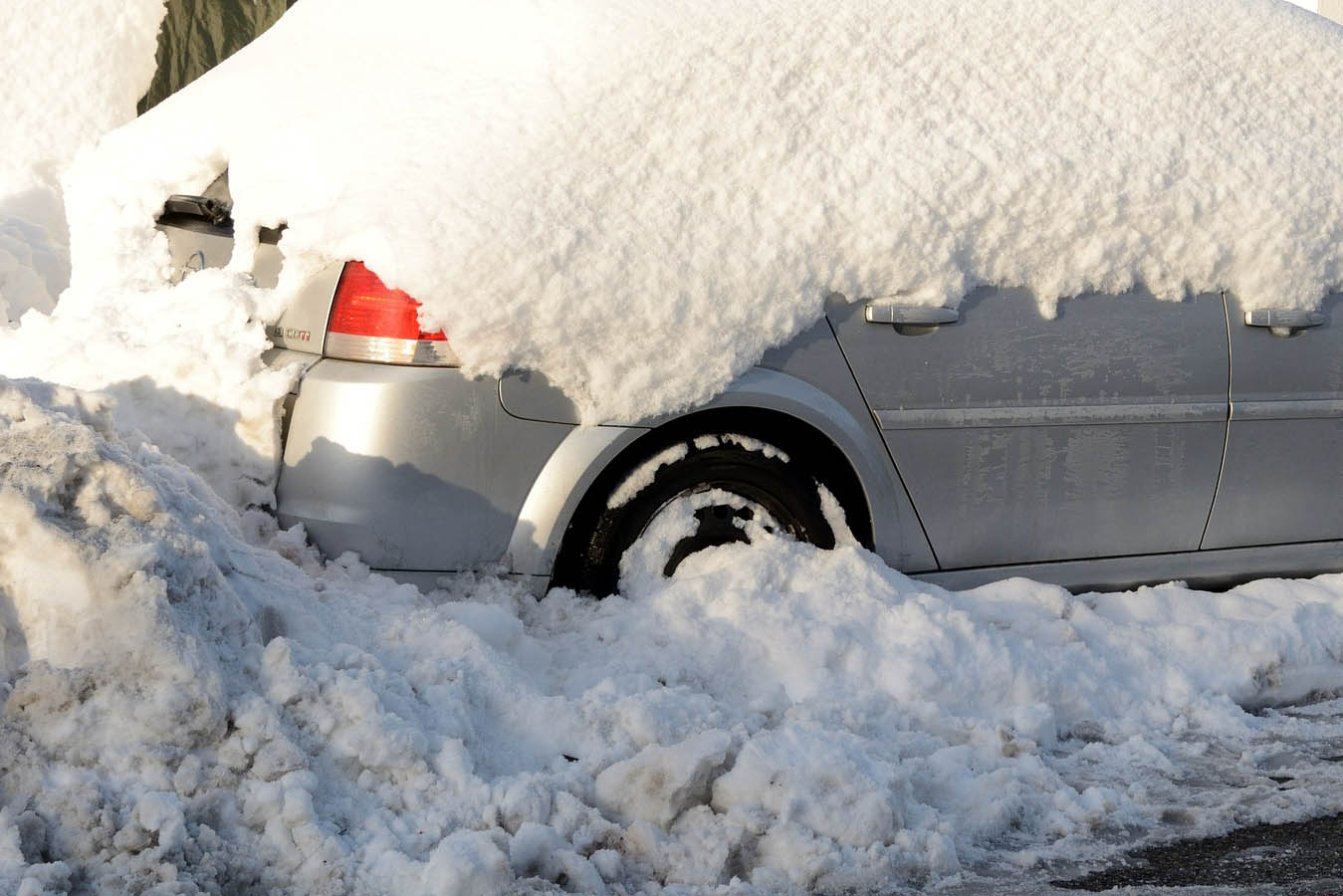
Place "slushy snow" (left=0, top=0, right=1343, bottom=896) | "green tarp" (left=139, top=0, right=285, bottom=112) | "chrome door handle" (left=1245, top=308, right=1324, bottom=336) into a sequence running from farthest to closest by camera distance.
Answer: "green tarp" (left=139, top=0, right=285, bottom=112) → "chrome door handle" (left=1245, top=308, right=1324, bottom=336) → "slushy snow" (left=0, top=0, right=1343, bottom=896)

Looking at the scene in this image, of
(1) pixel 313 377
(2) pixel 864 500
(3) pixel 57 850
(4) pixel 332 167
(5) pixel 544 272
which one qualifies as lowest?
(3) pixel 57 850

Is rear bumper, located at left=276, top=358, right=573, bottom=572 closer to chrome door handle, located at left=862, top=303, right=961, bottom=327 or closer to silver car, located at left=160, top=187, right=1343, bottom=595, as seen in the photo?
silver car, located at left=160, top=187, right=1343, bottom=595

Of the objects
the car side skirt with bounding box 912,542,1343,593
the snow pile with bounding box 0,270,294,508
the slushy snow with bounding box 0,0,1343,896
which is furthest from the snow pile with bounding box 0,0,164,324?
the car side skirt with bounding box 912,542,1343,593

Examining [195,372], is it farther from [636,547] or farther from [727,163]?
[727,163]

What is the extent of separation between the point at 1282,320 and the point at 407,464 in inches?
111

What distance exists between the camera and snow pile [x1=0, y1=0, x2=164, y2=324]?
28.3 feet

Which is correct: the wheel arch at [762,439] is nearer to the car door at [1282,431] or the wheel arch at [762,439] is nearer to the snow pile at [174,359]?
the snow pile at [174,359]

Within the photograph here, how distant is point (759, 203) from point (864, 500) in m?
0.88

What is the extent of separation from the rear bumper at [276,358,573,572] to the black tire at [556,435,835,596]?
0.22 meters

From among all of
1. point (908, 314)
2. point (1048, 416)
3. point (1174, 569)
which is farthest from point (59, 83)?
point (1174, 569)

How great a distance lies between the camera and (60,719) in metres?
2.73

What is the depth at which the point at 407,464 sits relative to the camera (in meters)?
3.65

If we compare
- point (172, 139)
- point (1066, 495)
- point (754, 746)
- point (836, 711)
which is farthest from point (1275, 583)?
point (172, 139)

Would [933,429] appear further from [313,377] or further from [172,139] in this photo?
[172,139]
